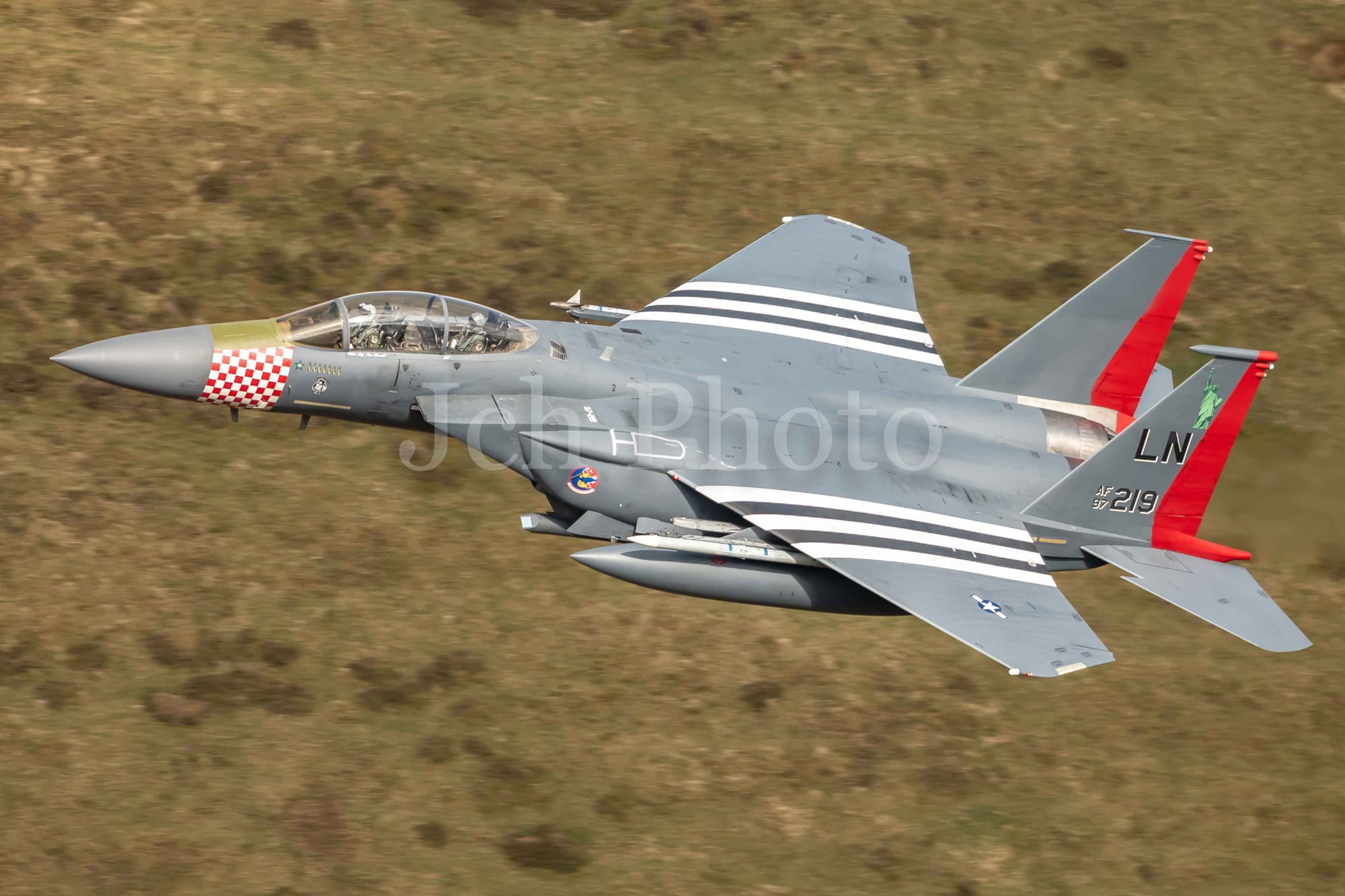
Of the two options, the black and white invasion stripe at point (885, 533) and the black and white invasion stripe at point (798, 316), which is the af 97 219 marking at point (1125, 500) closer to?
the black and white invasion stripe at point (885, 533)

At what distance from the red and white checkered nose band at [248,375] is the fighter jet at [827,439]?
26mm

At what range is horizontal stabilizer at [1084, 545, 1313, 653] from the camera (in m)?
17.2

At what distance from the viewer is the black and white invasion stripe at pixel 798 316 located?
20062 mm

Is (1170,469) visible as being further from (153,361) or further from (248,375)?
(153,361)

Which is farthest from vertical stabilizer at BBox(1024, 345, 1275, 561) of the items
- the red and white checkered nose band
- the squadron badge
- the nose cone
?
the nose cone

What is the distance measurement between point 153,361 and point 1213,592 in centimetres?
1309

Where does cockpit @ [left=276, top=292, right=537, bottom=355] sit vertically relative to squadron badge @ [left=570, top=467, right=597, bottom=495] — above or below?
above

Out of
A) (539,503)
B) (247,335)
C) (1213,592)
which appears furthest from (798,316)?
(247,335)

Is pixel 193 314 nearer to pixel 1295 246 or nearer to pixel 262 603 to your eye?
pixel 262 603

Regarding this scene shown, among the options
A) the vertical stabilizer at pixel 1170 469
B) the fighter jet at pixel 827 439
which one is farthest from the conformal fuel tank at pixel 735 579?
the vertical stabilizer at pixel 1170 469

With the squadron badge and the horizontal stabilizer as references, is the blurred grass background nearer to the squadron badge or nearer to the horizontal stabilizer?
the horizontal stabilizer

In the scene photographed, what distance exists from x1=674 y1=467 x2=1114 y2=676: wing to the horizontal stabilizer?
1129 mm

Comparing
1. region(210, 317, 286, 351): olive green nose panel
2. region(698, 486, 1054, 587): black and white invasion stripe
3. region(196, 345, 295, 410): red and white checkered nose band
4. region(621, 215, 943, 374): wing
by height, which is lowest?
region(698, 486, 1054, 587): black and white invasion stripe

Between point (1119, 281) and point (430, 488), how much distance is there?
405 inches
